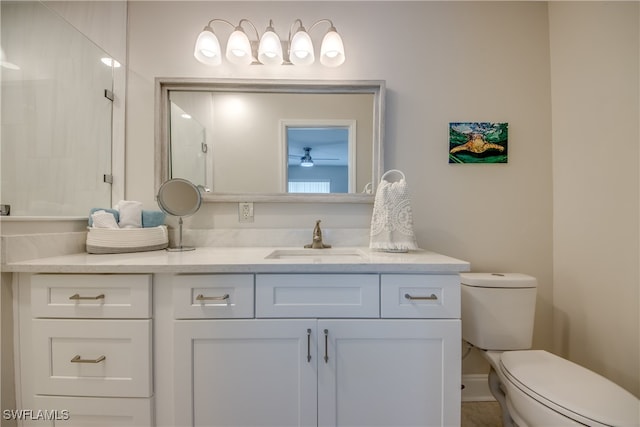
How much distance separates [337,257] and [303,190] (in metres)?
0.43

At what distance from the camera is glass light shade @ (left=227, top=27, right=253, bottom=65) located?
1348 millimetres

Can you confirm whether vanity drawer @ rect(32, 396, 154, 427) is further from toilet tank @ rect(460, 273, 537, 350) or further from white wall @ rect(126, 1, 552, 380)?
toilet tank @ rect(460, 273, 537, 350)

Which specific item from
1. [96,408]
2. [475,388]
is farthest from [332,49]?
[475,388]

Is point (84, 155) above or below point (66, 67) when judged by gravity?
below

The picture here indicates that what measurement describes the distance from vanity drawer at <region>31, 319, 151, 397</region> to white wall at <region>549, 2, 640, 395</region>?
6.51ft

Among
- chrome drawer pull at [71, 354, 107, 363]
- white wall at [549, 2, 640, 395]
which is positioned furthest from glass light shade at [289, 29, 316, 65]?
chrome drawer pull at [71, 354, 107, 363]

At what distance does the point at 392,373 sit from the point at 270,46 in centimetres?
162

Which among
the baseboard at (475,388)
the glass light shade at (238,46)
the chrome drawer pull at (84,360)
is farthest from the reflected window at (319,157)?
the baseboard at (475,388)

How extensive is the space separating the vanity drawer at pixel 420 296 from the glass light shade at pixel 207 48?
4.66 ft

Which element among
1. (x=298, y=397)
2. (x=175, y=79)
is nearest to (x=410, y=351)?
(x=298, y=397)

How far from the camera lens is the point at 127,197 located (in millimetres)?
1457

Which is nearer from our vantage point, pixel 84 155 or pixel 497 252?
pixel 84 155

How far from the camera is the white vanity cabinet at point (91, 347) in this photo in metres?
0.92

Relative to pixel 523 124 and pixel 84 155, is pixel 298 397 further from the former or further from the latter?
pixel 523 124
